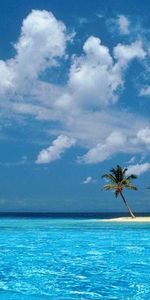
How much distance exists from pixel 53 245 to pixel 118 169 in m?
36.7

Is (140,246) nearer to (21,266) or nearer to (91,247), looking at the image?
(91,247)

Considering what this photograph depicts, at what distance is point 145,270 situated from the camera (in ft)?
45.9

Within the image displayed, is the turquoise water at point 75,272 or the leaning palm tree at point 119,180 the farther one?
the leaning palm tree at point 119,180

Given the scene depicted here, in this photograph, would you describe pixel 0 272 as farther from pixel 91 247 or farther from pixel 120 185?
pixel 120 185

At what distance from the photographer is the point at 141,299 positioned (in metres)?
9.78

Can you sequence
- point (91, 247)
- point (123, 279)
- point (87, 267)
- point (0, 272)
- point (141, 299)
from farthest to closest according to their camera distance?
1. point (91, 247)
2. point (87, 267)
3. point (0, 272)
4. point (123, 279)
5. point (141, 299)

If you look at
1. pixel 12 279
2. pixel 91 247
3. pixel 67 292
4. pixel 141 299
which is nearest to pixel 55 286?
pixel 67 292

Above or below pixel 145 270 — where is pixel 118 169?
above

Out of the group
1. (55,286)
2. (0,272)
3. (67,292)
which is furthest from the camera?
(0,272)

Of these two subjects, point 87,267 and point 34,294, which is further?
point 87,267

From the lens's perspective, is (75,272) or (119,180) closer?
(75,272)

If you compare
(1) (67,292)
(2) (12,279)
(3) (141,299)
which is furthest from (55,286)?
(3) (141,299)

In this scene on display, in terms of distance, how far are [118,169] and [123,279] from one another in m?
46.6

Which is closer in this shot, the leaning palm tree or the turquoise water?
the turquoise water
